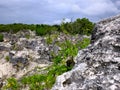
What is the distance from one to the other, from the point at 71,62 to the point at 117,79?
4.38 metres

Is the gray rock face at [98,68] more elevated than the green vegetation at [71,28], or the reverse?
the gray rock face at [98,68]

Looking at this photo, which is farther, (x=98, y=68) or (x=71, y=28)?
(x=71, y=28)

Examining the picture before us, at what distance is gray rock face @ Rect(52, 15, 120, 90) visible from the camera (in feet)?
11.2

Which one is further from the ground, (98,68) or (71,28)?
(98,68)

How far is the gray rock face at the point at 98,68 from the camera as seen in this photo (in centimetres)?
340

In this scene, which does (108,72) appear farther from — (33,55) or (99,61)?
(33,55)

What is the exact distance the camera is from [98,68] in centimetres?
368

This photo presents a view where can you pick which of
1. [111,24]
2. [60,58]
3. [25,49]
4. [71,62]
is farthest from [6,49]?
[111,24]

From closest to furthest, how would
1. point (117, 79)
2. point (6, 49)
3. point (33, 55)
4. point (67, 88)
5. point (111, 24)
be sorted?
point (117, 79)
point (67, 88)
point (111, 24)
point (33, 55)
point (6, 49)

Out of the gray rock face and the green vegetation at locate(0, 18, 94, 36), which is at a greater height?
the gray rock face

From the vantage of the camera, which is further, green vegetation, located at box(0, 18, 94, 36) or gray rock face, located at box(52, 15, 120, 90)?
green vegetation, located at box(0, 18, 94, 36)

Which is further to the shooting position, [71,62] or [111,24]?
[71,62]

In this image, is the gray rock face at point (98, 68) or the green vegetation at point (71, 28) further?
the green vegetation at point (71, 28)

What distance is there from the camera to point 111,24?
4363mm
